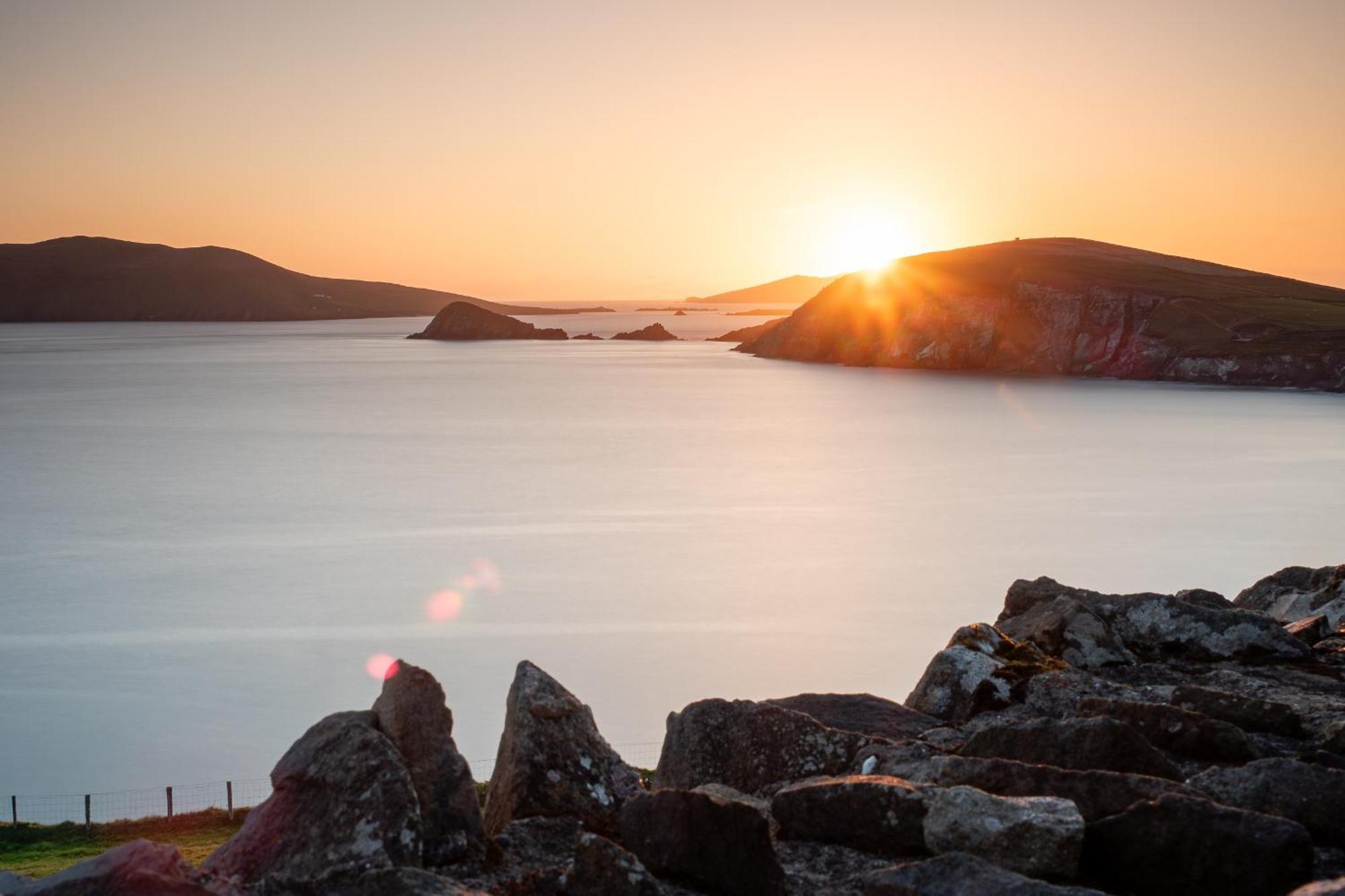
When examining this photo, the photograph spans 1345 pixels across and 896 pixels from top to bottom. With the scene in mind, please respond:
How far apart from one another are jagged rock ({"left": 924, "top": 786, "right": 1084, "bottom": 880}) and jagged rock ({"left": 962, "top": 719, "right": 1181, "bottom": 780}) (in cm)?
126

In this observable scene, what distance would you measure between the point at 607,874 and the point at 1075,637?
336 inches

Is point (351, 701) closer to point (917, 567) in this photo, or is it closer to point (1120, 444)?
point (917, 567)

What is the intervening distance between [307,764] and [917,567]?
47076 mm

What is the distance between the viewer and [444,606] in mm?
43719

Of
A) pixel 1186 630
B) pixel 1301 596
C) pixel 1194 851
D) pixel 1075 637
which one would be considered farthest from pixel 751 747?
pixel 1301 596

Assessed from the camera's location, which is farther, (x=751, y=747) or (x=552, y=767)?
(x=751, y=747)

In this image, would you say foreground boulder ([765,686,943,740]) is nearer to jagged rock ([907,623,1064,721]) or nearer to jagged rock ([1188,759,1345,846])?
jagged rock ([907,623,1064,721])

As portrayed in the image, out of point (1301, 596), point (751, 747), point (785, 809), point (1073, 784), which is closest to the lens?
point (1073, 784)

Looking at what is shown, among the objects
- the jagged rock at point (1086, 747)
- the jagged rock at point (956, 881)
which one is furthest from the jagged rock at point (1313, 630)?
the jagged rock at point (956, 881)

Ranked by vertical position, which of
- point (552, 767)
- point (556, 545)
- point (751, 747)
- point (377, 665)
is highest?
point (552, 767)

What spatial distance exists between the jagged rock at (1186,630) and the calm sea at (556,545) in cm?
1907

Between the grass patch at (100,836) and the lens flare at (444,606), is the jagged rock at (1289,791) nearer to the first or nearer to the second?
the grass patch at (100,836)

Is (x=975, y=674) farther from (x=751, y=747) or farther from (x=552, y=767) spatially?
(x=552, y=767)

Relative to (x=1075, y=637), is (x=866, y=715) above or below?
below
